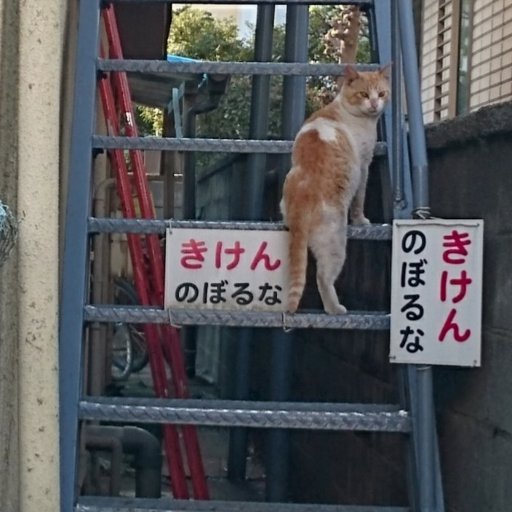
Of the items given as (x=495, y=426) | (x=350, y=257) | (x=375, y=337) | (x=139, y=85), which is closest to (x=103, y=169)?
(x=350, y=257)

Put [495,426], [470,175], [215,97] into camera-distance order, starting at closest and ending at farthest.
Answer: [495,426], [470,175], [215,97]

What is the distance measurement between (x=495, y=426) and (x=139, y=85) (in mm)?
5656

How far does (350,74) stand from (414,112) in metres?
0.36

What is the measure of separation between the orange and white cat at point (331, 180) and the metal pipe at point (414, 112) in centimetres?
16

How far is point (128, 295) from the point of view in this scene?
30.9 feet

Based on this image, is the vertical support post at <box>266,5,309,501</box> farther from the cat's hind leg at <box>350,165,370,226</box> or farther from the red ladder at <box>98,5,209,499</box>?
the cat's hind leg at <box>350,165,370,226</box>

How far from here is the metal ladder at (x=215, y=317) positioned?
329cm

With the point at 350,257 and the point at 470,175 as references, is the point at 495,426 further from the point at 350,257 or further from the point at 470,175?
the point at 350,257

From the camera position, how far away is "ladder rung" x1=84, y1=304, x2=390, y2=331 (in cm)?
334

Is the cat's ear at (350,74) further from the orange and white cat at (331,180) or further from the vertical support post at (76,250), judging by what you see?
the vertical support post at (76,250)

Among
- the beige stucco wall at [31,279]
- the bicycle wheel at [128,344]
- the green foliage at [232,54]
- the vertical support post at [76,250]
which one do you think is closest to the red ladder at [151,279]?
the vertical support post at [76,250]

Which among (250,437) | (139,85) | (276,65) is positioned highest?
(139,85)

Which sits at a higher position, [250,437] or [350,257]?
[350,257]

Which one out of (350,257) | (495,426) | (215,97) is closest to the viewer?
(495,426)
